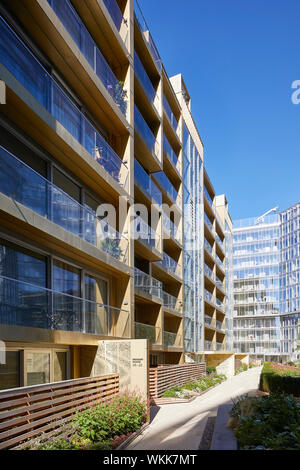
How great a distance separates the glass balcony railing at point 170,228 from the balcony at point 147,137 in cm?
332

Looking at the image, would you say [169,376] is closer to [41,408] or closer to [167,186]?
[167,186]

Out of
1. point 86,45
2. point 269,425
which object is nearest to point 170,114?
point 86,45

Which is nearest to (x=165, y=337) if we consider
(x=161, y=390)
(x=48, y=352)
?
(x=161, y=390)

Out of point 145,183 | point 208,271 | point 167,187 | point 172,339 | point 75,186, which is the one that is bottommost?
point 172,339

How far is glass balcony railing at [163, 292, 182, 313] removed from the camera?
2766cm

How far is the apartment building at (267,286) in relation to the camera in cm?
8212

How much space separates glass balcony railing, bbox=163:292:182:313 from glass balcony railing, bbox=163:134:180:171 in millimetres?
8860

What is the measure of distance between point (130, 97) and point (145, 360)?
456 inches

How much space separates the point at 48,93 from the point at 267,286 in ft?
262

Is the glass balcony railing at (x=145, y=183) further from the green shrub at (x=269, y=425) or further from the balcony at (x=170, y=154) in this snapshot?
the green shrub at (x=269, y=425)

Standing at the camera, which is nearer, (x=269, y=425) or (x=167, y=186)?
(x=269, y=425)

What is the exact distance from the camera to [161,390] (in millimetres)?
20922

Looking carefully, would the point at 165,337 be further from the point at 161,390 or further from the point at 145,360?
the point at 145,360

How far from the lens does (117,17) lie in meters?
19.3
